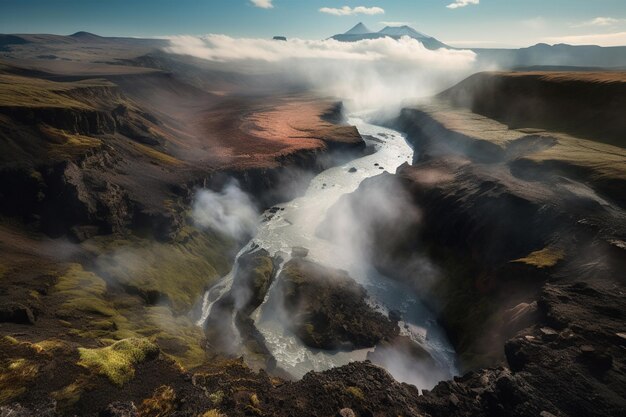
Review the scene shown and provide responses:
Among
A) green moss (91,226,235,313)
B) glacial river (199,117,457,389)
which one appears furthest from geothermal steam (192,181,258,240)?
green moss (91,226,235,313)

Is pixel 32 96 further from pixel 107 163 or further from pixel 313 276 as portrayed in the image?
pixel 313 276

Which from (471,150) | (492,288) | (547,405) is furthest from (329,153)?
(547,405)

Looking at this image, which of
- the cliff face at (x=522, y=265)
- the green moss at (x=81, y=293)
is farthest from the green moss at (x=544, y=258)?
the green moss at (x=81, y=293)

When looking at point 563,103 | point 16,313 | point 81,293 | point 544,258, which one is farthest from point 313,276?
point 563,103

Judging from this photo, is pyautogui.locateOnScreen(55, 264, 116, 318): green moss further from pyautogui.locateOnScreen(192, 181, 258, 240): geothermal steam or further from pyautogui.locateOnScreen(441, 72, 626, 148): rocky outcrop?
pyautogui.locateOnScreen(441, 72, 626, 148): rocky outcrop

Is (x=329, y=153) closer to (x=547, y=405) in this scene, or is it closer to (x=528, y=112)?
(x=528, y=112)

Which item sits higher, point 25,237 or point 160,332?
point 25,237

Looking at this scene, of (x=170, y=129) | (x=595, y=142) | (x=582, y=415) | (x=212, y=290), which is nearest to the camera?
(x=582, y=415)
